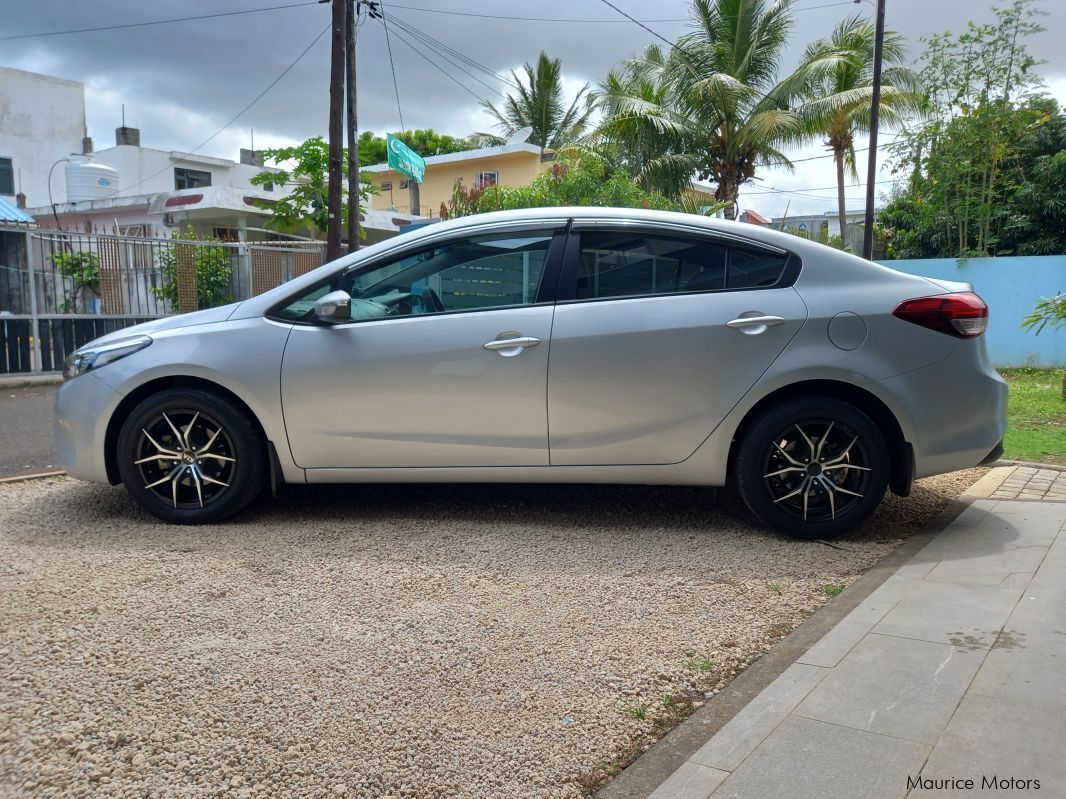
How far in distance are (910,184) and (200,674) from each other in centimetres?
1944

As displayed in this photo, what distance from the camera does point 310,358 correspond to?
14.9ft

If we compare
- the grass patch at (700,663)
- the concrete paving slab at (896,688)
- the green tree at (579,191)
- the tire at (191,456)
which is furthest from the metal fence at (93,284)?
the concrete paving slab at (896,688)

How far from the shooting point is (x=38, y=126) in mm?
34812

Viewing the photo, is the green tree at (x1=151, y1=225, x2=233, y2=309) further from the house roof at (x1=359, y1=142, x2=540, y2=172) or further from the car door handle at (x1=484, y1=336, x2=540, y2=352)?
the house roof at (x1=359, y1=142, x2=540, y2=172)

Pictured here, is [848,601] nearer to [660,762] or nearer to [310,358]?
[660,762]

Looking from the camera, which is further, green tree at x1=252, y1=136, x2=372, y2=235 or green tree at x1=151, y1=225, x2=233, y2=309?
green tree at x1=252, y1=136, x2=372, y2=235

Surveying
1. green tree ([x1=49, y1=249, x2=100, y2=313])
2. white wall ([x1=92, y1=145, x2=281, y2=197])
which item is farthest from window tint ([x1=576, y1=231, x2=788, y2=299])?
white wall ([x1=92, y1=145, x2=281, y2=197])

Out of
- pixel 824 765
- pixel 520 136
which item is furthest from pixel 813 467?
pixel 520 136

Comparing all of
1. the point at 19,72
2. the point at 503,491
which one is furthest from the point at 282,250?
the point at 19,72

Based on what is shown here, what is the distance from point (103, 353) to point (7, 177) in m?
34.1

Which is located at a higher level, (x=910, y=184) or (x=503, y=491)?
(x=910, y=184)

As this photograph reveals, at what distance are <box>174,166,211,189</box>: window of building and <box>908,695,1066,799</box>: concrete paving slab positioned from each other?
3647cm

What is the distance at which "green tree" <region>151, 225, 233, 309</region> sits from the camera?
1390cm

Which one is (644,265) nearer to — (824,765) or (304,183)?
(824,765)
